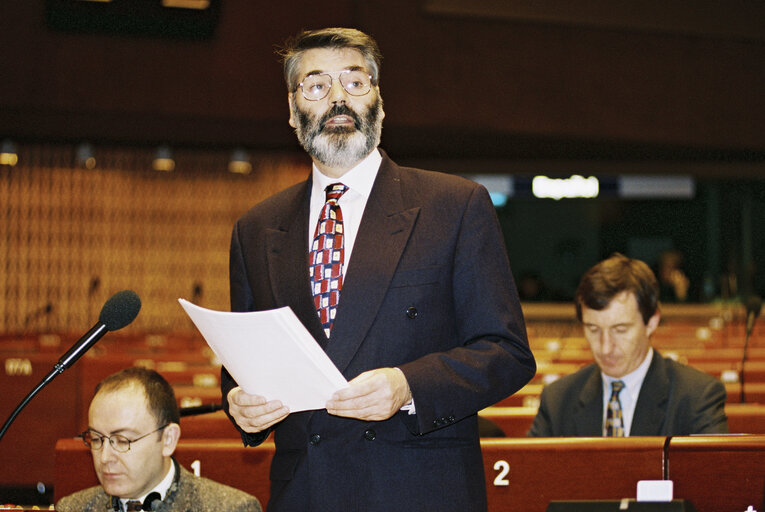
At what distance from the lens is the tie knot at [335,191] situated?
1944 millimetres

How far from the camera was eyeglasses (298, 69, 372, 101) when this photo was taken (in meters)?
1.93

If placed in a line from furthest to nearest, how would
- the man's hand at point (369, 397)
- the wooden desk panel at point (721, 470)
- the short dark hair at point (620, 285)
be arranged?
the short dark hair at point (620, 285) → the wooden desk panel at point (721, 470) → the man's hand at point (369, 397)

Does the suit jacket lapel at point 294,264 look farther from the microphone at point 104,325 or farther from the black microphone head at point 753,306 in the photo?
the black microphone head at point 753,306

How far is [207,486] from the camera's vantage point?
2.52 m

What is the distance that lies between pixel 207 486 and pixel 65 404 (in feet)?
9.85

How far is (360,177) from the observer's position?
6.42ft

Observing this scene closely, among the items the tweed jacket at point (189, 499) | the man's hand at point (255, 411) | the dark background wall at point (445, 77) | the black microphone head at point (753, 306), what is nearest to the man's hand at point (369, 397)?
the man's hand at point (255, 411)

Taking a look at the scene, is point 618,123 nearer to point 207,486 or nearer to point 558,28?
point 558,28

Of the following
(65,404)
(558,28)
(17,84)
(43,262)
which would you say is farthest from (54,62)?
(558,28)

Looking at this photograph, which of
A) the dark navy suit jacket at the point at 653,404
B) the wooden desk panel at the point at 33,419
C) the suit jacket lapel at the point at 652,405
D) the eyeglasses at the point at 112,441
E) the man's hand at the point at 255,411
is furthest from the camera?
the wooden desk panel at the point at 33,419

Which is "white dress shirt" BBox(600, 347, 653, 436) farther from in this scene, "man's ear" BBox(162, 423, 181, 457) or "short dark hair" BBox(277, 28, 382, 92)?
"short dark hair" BBox(277, 28, 382, 92)

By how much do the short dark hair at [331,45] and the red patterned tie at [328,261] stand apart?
0.31 metres

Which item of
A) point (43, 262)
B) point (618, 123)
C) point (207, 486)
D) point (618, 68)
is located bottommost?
point (207, 486)

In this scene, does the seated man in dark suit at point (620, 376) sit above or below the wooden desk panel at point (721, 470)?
above
